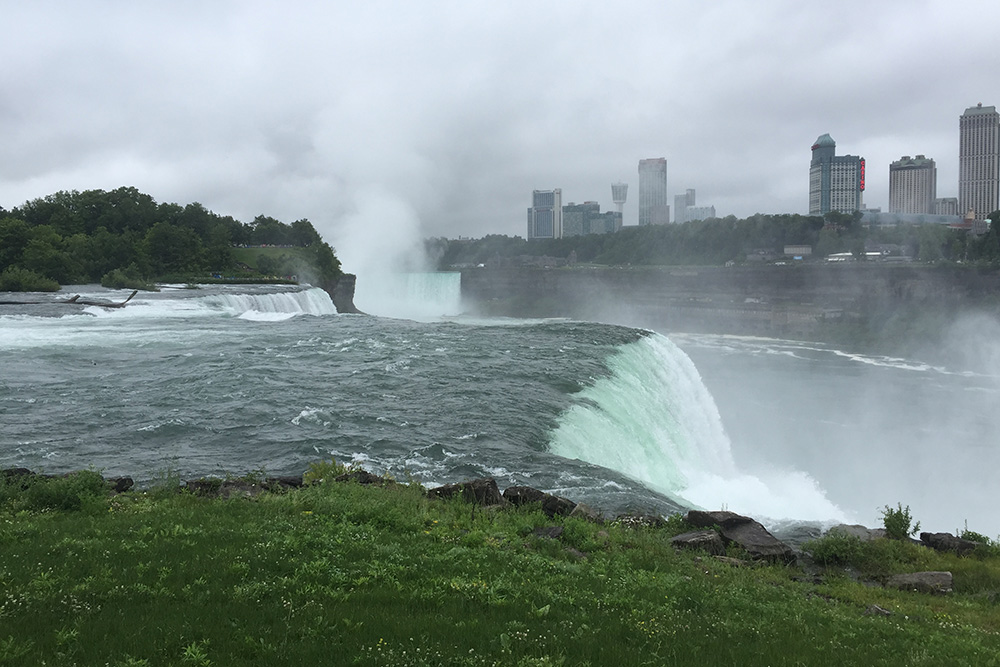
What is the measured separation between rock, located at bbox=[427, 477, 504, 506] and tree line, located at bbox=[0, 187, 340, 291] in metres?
40.5

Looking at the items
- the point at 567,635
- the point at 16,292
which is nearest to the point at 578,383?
the point at 567,635

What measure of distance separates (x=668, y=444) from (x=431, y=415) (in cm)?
624

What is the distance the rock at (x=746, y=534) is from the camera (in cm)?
917

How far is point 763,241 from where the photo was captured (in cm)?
10006

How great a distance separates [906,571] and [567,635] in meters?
6.43

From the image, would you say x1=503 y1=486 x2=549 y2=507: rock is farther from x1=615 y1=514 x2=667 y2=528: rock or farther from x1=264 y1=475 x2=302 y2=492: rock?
x1=264 y1=475 x2=302 y2=492: rock

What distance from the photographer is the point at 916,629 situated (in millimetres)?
6266

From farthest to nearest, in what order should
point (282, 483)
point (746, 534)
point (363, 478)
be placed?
point (363, 478), point (282, 483), point (746, 534)

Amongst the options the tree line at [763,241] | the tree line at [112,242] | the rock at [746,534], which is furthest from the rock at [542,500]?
the tree line at [763,241]

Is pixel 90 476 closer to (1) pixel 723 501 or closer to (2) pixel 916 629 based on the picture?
(2) pixel 916 629

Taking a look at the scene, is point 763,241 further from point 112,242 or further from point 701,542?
point 701,542

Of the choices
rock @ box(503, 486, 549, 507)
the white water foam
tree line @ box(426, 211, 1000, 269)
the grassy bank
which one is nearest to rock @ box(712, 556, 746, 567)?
the grassy bank

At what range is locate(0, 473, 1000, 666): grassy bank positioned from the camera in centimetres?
455

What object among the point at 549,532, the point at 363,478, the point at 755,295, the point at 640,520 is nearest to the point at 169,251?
the point at 363,478
